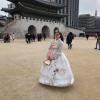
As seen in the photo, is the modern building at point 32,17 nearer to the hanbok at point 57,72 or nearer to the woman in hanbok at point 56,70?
the woman in hanbok at point 56,70

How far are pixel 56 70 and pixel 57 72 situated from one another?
0.22ft

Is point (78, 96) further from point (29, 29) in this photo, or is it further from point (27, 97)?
point (29, 29)

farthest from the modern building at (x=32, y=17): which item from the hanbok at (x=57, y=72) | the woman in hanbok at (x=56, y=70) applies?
the hanbok at (x=57, y=72)

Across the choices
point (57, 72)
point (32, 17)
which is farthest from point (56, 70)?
point (32, 17)

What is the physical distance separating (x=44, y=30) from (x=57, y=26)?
156 inches

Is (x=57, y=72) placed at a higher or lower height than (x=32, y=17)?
lower

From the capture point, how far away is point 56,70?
7035 millimetres

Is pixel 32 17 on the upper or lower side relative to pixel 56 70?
upper

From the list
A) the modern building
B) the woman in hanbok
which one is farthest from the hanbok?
the modern building

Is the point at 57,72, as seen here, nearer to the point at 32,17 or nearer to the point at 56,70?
the point at 56,70

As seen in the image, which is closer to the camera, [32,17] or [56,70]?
[56,70]

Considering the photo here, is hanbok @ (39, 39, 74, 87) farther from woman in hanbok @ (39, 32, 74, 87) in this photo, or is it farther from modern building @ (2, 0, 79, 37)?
modern building @ (2, 0, 79, 37)

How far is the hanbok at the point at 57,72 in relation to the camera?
6.95 meters

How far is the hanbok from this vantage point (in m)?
6.95
